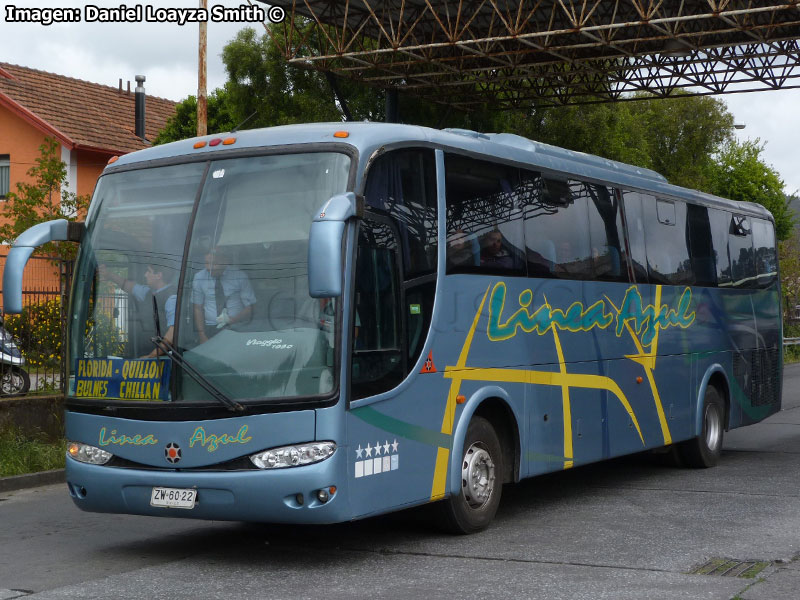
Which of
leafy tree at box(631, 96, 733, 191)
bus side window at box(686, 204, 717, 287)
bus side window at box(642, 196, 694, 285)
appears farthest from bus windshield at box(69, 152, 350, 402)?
leafy tree at box(631, 96, 733, 191)

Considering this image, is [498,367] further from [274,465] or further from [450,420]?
[274,465]

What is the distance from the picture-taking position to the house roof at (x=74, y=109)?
3712 cm

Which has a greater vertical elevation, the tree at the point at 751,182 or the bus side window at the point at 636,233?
the tree at the point at 751,182

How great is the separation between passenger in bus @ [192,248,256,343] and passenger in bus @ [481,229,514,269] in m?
2.30

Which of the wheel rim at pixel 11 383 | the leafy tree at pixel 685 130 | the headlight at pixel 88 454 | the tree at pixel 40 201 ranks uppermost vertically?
the leafy tree at pixel 685 130

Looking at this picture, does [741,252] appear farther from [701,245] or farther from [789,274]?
[789,274]

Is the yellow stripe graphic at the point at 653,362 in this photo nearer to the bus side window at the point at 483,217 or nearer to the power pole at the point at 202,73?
the bus side window at the point at 483,217

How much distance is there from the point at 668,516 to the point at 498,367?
201 cm

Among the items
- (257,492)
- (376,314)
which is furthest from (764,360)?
(257,492)

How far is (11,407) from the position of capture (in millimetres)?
14023

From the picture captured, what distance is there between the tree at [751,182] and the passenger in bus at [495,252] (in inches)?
1762

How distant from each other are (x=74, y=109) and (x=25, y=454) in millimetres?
28377

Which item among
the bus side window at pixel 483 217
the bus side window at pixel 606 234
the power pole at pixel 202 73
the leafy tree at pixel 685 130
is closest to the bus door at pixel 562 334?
the bus side window at pixel 606 234

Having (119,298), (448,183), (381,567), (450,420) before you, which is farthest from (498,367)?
(119,298)
